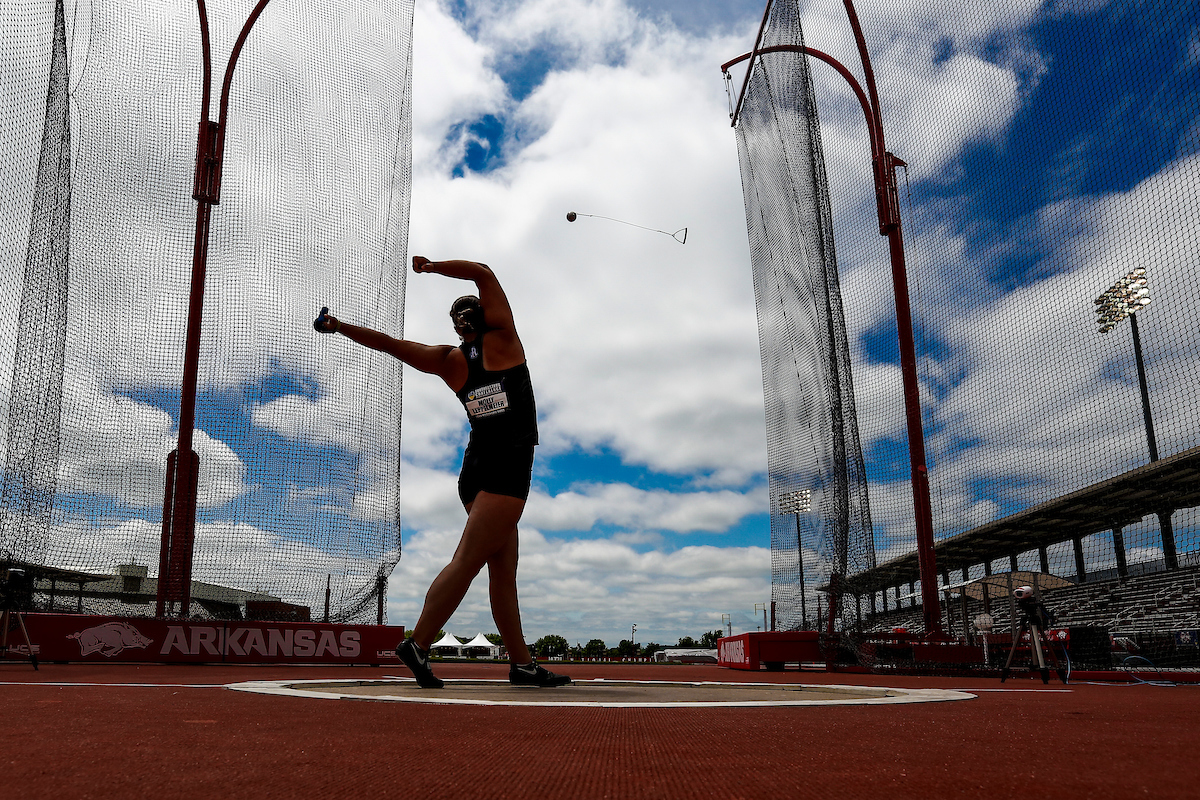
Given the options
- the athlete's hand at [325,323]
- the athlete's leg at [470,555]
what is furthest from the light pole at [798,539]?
the athlete's hand at [325,323]

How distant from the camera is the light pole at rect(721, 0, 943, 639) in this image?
8930mm

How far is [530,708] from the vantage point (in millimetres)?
2359

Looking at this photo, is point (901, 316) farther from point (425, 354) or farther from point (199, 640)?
point (199, 640)

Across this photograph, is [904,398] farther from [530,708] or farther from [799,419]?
[530,708]

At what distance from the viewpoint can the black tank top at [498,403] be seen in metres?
3.48

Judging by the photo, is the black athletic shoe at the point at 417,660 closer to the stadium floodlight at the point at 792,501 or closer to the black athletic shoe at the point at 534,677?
the black athletic shoe at the point at 534,677

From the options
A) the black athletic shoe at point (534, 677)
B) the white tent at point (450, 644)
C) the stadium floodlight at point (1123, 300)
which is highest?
the stadium floodlight at point (1123, 300)

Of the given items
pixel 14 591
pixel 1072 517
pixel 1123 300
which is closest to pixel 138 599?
pixel 14 591

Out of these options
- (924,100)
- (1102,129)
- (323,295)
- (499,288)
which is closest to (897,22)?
(924,100)

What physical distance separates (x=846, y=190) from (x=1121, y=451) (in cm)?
578

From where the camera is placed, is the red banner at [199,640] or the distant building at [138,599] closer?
the red banner at [199,640]

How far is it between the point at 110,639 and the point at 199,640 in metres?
0.80

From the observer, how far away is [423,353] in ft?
12.2

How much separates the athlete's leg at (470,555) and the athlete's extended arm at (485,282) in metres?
0.83
